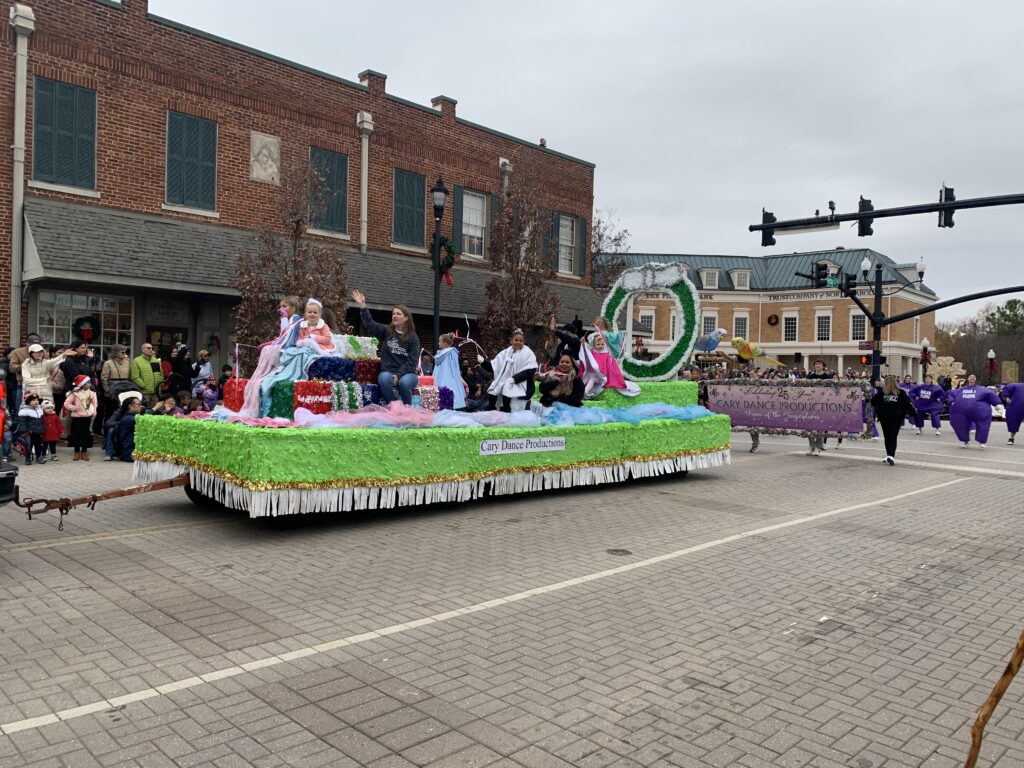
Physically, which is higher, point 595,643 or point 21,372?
point 21,372

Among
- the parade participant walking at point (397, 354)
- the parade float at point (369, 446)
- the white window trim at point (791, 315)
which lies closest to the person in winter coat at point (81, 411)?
the parade float at point (369, 446)

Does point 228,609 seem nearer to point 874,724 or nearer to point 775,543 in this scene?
point 874,724

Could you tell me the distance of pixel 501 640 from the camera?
15.8 ft

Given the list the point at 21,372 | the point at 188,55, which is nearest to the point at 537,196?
the point at 188,55

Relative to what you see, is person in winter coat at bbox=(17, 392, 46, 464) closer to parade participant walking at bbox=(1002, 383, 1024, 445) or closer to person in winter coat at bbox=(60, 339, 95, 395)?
person in winter coat at bbox=(60, 339, 95, 395)

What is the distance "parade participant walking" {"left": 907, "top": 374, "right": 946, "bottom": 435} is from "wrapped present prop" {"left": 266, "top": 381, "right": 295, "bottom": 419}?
1970 centimetres

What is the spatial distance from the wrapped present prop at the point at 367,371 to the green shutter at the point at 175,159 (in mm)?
9742

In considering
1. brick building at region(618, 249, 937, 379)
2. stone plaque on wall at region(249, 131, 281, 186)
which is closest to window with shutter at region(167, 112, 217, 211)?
stone plaque on wall at region(249, 131, 281, 186)

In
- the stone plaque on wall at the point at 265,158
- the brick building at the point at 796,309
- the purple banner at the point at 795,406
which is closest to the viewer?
the purple banner at the point at 795,406

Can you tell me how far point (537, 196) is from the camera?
22828mm

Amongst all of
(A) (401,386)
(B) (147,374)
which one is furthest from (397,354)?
(B) (147,374)

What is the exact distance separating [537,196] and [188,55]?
383 inches

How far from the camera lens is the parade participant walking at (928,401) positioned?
23.2 m

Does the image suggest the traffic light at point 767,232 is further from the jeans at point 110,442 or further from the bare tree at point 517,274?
the jeans at point 110,442
